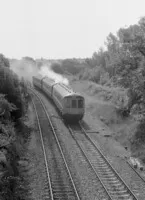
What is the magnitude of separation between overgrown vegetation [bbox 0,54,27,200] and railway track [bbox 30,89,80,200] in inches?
59.9

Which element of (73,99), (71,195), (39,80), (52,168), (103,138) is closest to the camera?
(71,195)

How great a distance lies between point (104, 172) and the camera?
56.0 feet

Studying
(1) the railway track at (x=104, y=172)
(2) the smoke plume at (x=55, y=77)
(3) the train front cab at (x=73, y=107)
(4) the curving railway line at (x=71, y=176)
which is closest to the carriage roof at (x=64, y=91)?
(3) the train front cab at (x=73, y=107)

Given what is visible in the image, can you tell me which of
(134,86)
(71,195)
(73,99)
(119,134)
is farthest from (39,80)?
(71,195)

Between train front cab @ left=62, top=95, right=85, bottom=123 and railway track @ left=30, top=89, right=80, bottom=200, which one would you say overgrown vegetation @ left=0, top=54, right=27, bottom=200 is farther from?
train front cab @ left=62, top=95, right=85, bottom=123

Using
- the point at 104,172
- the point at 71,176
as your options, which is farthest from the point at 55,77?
the point at 71,176

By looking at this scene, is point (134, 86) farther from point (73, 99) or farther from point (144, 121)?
point (73, 99)

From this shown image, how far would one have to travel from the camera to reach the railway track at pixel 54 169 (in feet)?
45.7

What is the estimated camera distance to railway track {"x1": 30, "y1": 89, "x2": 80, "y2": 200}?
13927 mm

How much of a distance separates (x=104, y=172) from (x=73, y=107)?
11069mm

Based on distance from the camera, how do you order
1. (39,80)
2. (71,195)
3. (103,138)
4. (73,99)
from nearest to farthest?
(71,195) < (103,138) < (73,99) < (39,80)

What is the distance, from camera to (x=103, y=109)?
112 ft

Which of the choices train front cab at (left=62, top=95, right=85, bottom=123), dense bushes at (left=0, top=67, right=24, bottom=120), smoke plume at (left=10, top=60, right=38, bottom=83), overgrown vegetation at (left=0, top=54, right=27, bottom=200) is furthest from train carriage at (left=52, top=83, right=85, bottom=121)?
smoke plume at (left=10, top=60, right=38, bottom=83)

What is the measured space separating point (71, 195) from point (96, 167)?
427 centimetres
